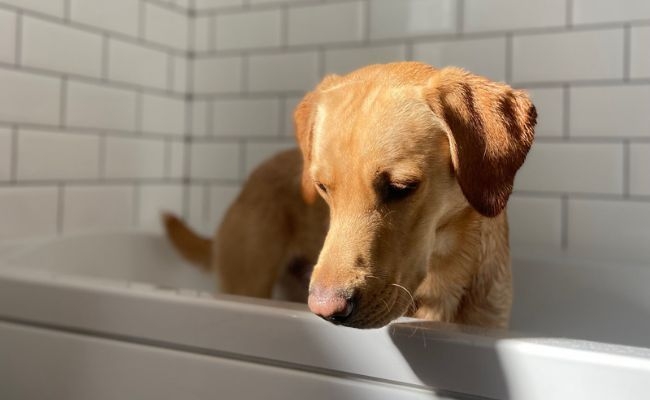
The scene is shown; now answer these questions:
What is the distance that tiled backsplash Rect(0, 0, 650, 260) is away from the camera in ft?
4.69

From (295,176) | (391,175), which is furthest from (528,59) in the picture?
(391,175)

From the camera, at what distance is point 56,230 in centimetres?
157

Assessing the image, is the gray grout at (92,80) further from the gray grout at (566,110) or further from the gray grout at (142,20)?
the gray grout at (566,110)

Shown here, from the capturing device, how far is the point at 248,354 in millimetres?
850

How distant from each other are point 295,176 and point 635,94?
0.74 m

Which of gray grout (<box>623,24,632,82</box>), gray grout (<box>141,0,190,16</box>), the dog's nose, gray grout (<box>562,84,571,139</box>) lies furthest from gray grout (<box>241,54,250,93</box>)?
the dog's nose

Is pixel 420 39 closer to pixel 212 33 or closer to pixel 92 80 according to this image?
pixel 212 33

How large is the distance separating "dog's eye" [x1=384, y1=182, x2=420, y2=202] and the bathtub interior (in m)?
0.60

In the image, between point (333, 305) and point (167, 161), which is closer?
point (333, 305)

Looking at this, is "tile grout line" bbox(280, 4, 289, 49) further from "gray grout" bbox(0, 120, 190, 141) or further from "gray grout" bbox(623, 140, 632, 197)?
"gray grout" bbox(623, 140, 632, 197)

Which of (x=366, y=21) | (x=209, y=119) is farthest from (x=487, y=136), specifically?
(x=209, y=119)

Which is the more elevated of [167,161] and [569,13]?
[569,13]

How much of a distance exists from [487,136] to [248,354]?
0.40 m

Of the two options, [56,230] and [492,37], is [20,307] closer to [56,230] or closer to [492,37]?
[56,230]
